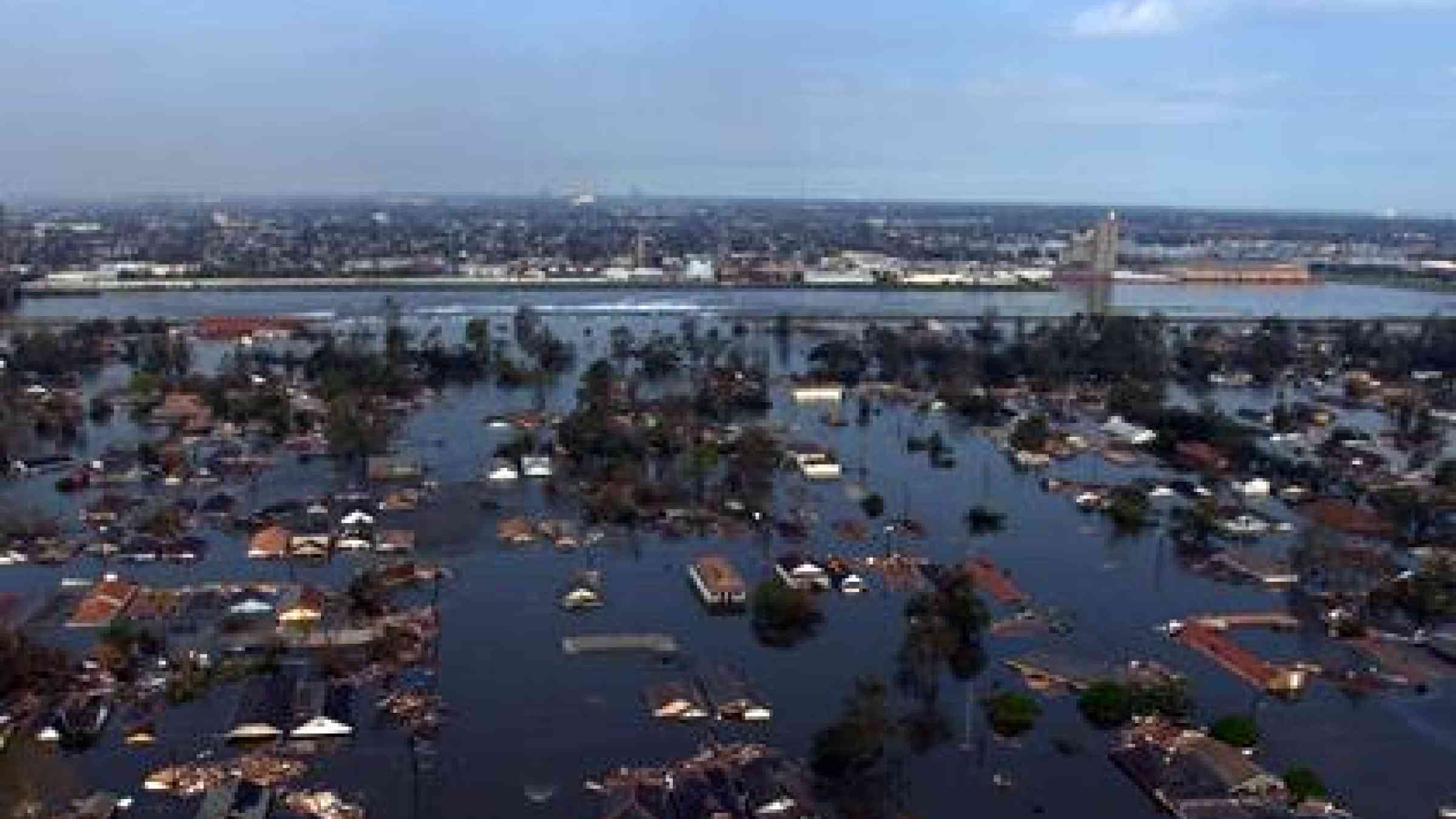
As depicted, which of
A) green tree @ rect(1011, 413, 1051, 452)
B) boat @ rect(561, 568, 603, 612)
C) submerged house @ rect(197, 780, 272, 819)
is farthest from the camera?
green tree @ rect(1011, 413, 1051, 452)

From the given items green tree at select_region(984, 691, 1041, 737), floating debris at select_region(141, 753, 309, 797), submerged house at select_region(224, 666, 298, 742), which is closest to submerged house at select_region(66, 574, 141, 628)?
submerged house at select_region(224, 666, 298, 742)

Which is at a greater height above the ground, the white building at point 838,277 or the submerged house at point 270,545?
the white building at point 838,277

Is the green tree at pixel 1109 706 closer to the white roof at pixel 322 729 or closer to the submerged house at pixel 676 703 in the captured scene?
the submerged house at pixel 676 703

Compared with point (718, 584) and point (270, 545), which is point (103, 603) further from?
point (718, 584)

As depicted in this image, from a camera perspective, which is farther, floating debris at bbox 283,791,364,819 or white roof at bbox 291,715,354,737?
white roof at bbox 291,715,354,737

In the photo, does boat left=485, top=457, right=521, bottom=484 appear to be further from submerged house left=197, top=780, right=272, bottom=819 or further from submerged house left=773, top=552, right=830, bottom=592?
submerged house left=197, top=780, right=272, bottom=819

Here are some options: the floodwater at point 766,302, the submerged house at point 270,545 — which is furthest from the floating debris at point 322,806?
the floodwater at point 766,302
